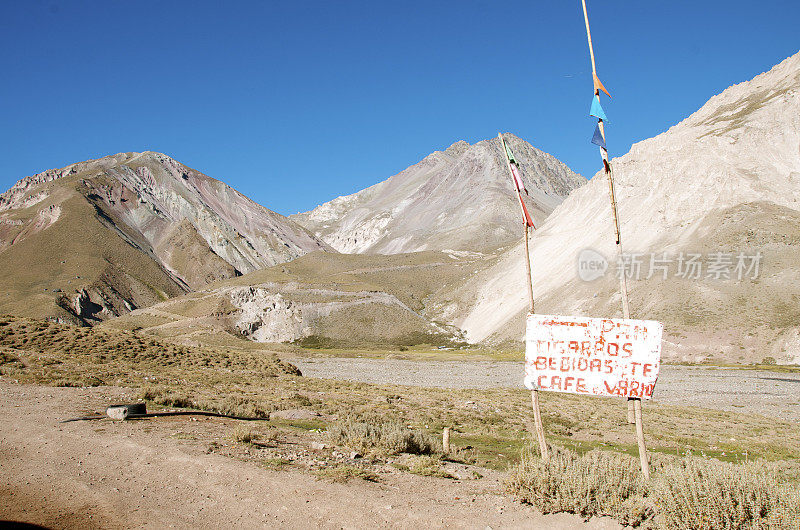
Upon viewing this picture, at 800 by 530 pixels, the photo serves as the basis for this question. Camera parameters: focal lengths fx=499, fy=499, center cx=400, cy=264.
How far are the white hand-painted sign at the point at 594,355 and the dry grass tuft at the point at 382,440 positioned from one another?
4.94m

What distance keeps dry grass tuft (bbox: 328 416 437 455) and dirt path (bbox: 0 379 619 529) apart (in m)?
2.16

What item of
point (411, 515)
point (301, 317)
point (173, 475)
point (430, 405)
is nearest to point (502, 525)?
point (411, 515)

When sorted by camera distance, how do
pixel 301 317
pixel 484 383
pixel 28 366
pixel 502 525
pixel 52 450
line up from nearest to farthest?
pixel 502 525 → pixel 52 450 → pixel 28 366 → pixel 484 383 → pixel 301 317

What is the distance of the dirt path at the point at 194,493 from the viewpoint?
25.7ft

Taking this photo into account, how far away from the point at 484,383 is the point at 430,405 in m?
16.0

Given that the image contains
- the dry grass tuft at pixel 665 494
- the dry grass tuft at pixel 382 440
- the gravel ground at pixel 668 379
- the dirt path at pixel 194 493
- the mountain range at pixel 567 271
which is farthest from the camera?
the mountain range at pixel 567 271

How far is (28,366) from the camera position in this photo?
78.2 feet

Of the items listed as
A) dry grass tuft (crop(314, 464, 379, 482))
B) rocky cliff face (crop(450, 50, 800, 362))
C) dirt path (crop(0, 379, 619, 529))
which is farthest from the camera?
rocky cliff face (crop(450, 50, 800, 362))

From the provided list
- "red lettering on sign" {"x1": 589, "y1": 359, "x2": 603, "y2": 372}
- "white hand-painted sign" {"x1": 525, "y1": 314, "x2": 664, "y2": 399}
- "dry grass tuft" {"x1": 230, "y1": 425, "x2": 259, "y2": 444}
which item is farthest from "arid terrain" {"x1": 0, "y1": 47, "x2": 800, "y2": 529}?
"red lettering on sign" {"x1": 589, "y1": 359, "x2": 603, "y2": 372}

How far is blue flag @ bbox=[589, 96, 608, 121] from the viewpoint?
10.5 m

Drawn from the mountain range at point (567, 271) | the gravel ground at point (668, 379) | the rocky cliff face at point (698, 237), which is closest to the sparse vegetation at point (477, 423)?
the gravel ground at point (668, 379)

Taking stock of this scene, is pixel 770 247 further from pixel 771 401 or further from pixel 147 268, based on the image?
pixel 147 268

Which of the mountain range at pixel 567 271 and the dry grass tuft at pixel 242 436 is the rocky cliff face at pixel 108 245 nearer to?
the mountain range at pixel 567 271

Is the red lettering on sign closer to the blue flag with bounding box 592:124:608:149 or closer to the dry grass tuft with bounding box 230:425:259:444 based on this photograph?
the blue flag with bounding box 592:124:608:149
